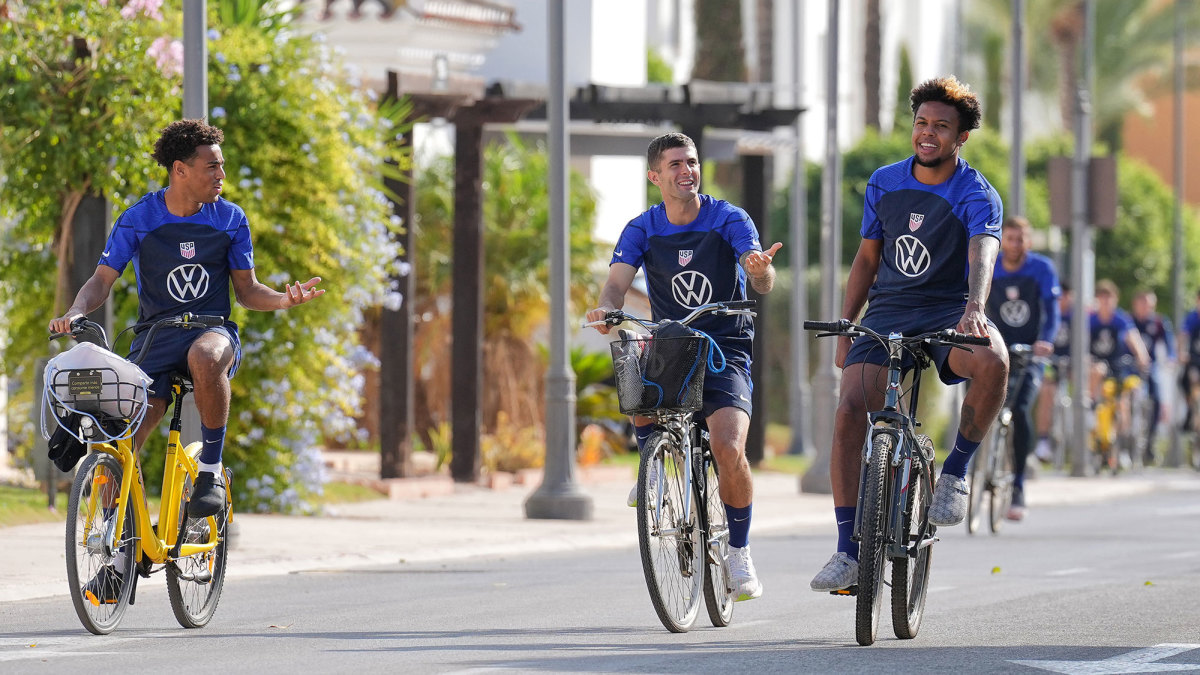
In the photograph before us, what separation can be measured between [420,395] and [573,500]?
19.5ft

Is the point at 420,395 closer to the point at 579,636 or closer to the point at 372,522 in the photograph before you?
the point at 372,522

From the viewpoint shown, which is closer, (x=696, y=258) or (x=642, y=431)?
(x=696, y=258)

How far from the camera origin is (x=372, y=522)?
1455cm

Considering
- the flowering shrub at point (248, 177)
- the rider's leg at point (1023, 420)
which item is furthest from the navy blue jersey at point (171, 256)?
the rider's leg at point (1023, 420)

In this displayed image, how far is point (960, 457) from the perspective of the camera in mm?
8047

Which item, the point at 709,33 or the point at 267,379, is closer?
the point at 267,379

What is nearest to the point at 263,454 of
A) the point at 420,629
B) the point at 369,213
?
the point at 369,213

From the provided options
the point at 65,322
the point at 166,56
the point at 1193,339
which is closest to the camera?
the point at 65,322

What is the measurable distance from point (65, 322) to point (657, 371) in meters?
2.16

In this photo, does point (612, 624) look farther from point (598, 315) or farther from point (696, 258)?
point (696, 258)

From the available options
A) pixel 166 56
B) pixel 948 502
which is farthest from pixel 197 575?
pixel 166 56

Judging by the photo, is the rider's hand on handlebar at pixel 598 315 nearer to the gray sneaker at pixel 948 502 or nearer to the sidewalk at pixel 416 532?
the gray sneaker at pixel 948 502

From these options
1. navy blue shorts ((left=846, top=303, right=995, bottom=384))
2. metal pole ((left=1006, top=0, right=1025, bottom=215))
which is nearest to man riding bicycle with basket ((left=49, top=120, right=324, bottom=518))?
navy blue shorts ((left=846, top=303, right=995, bottom=384))

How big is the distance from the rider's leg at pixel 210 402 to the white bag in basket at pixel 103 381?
0.34m
